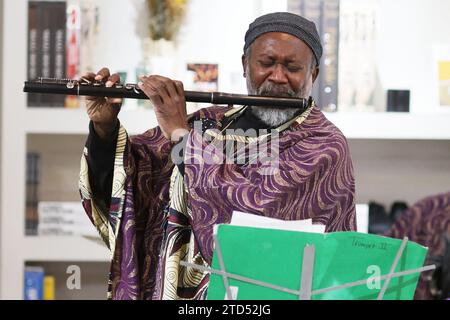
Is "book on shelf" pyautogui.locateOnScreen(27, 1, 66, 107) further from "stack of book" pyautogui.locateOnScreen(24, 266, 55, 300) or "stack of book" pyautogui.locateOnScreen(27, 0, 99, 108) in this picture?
"stack of book" pyautogui.locateOnScreen(24, 266, 55, 300)

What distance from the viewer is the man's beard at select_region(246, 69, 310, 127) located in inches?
67.6

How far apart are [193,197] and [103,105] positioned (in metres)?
0.25

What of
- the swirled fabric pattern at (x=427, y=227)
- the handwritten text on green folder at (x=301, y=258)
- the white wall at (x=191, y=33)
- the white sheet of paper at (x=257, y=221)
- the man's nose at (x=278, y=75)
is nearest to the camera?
the handwritten text on green folder at (x=301, y=258)

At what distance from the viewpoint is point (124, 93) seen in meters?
1.62

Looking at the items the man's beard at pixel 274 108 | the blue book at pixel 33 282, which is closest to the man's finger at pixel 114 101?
the man's beard at pixel 274 108

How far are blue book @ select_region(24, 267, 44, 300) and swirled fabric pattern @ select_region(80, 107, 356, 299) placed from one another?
1.02 meters

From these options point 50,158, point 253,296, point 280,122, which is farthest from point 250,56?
point 50,158

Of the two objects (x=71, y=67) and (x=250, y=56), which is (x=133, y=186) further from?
(x=71, y=67)

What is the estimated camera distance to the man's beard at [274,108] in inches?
67.6

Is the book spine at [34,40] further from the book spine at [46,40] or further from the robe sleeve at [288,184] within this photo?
the robe sleeve at [288,184]

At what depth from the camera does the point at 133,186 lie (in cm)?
174

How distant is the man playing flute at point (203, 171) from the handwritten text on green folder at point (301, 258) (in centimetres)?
21

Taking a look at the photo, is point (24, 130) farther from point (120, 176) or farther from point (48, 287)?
point (120, 176)
